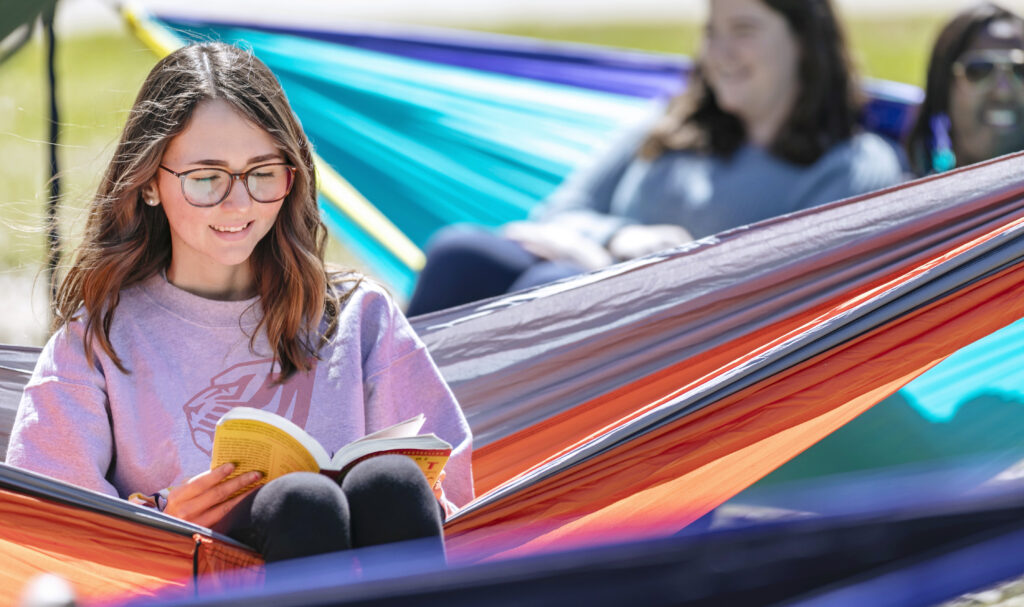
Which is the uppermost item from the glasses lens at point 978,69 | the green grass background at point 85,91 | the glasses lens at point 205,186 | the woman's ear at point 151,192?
the glasses lens at point 978,69

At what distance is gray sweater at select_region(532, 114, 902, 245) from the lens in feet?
7.75

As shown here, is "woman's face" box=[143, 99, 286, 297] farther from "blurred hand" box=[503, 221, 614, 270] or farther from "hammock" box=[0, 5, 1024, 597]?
"blurred hand" box=[503, 221, 614, 270]

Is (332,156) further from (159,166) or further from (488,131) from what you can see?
(159,166)

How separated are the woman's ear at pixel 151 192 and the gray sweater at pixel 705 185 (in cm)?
127

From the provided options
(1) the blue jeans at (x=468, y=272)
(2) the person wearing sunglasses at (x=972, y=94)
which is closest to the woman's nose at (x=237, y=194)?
(1) the blue jeans at (x=468, y=272)

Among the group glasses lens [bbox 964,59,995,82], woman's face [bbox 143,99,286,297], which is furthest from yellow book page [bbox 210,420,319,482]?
glasses lens [bbox 964,59,995,82]

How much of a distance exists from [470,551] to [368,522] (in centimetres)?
12

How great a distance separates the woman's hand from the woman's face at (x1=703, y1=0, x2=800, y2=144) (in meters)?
1.67

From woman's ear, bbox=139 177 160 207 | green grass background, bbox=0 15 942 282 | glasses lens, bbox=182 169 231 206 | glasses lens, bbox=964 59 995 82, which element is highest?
glasses lens, bbox=964 59 995 82

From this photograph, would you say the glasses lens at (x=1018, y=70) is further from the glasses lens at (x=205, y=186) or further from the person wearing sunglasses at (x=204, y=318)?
the glasses lens at (x=205, y=186)

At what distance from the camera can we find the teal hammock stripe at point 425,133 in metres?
2.91

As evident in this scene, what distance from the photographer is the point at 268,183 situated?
129cm

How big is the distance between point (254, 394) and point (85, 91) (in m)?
→ 5.36

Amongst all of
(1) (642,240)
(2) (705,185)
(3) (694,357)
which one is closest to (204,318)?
(3) (694,357)
